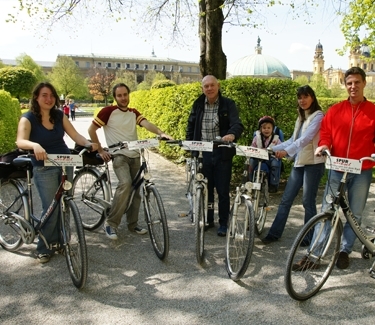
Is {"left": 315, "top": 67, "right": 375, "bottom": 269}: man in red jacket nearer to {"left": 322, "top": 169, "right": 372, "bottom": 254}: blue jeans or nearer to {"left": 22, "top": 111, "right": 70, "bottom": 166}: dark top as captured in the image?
{"left": 322, "top": 169, "right": 372, "bottom": 254}: blue jeans

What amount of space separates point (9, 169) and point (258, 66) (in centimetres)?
8141

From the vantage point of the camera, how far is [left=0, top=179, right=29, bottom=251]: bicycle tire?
4.02 metres

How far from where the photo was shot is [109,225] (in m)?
4.48

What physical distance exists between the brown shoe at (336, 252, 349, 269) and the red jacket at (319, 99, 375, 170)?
1.05 m

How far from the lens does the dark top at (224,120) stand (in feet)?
14.3

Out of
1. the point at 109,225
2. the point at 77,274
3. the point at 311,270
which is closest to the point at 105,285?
the point at 77,274

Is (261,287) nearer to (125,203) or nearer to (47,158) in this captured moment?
(125,203)

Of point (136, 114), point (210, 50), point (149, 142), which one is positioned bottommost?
point (149, 142)

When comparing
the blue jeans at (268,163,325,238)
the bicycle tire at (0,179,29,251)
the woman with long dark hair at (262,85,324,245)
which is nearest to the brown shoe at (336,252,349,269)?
the woman with long dark hair at (262,85,324,245)

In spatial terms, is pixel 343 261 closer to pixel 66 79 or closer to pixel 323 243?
pixel 323 243

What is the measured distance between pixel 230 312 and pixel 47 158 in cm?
222

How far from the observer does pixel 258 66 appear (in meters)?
80.2

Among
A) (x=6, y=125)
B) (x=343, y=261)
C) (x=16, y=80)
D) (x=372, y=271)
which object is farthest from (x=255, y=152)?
(x=16, y=80)

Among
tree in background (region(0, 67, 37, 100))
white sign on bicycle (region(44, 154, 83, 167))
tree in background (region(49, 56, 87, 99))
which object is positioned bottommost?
white sign on bicycle (region(44, 154, 83, 167))
